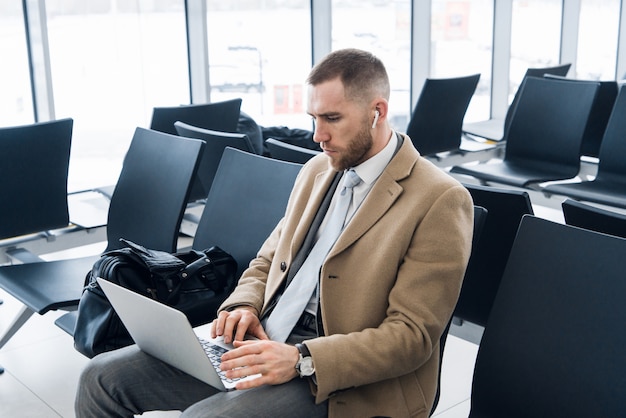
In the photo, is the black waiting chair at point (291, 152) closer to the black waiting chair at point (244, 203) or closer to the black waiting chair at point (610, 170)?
the black waiting chair at point (244, 203)

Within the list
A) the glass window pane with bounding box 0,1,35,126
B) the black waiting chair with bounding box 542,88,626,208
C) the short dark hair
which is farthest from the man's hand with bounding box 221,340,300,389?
the glass window pane with bounding box 0,1,35,126

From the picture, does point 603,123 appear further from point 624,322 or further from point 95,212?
point 624,322

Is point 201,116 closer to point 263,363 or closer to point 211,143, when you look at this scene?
point 211,143

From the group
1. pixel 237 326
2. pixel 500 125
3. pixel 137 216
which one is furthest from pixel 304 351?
pixel 500 125

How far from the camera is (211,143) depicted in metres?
3.48

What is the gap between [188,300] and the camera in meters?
2.46

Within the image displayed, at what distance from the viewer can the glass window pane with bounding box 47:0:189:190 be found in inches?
193

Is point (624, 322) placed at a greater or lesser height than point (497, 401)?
greater

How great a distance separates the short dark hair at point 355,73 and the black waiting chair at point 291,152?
901mm

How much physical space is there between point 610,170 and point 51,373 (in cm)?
302

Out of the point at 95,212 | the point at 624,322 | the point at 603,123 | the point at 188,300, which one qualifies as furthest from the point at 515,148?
the point at 624,322

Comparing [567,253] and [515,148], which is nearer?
[567,253]

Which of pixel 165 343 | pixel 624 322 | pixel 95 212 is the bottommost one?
pixel 95 212

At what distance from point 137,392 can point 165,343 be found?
0.71 feet
